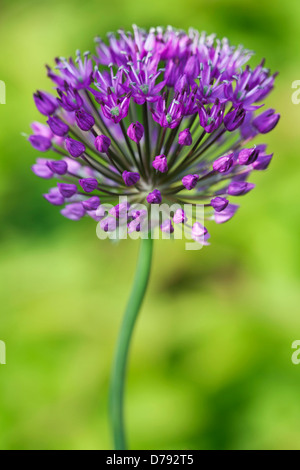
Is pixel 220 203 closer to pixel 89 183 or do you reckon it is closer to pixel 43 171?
pixel 89 183

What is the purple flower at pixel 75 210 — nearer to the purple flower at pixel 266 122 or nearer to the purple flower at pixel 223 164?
the purple flower at pixel 223 164

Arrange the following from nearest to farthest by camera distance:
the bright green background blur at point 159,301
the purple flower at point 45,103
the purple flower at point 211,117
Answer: the purple flower at point 211,117
the purple flower at point 45,103
the bright green background blur at point 159,301

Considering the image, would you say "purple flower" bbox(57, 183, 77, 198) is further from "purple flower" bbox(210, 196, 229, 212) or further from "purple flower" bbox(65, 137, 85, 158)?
"purple flower" bbox(210, 196, 229, 212)

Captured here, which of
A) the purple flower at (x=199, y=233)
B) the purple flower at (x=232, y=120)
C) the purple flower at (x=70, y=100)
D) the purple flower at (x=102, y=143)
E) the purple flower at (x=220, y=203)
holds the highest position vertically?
the purple flower at (x=70, y=100)

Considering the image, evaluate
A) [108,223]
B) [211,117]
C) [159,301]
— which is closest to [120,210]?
[108,223]

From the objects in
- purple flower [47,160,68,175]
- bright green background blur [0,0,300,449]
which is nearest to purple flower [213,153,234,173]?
purple flower [47,160,68,175]

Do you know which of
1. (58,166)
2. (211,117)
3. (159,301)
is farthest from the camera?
(159,301)

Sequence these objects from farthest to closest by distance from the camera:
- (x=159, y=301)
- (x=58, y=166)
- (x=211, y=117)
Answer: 1. (x=159, y=301)
2. (x=58, y=166)
3. (x=211, y=117)

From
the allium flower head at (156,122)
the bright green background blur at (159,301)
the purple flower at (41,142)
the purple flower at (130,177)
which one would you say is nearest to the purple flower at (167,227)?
the allium flower head at (156,122)
